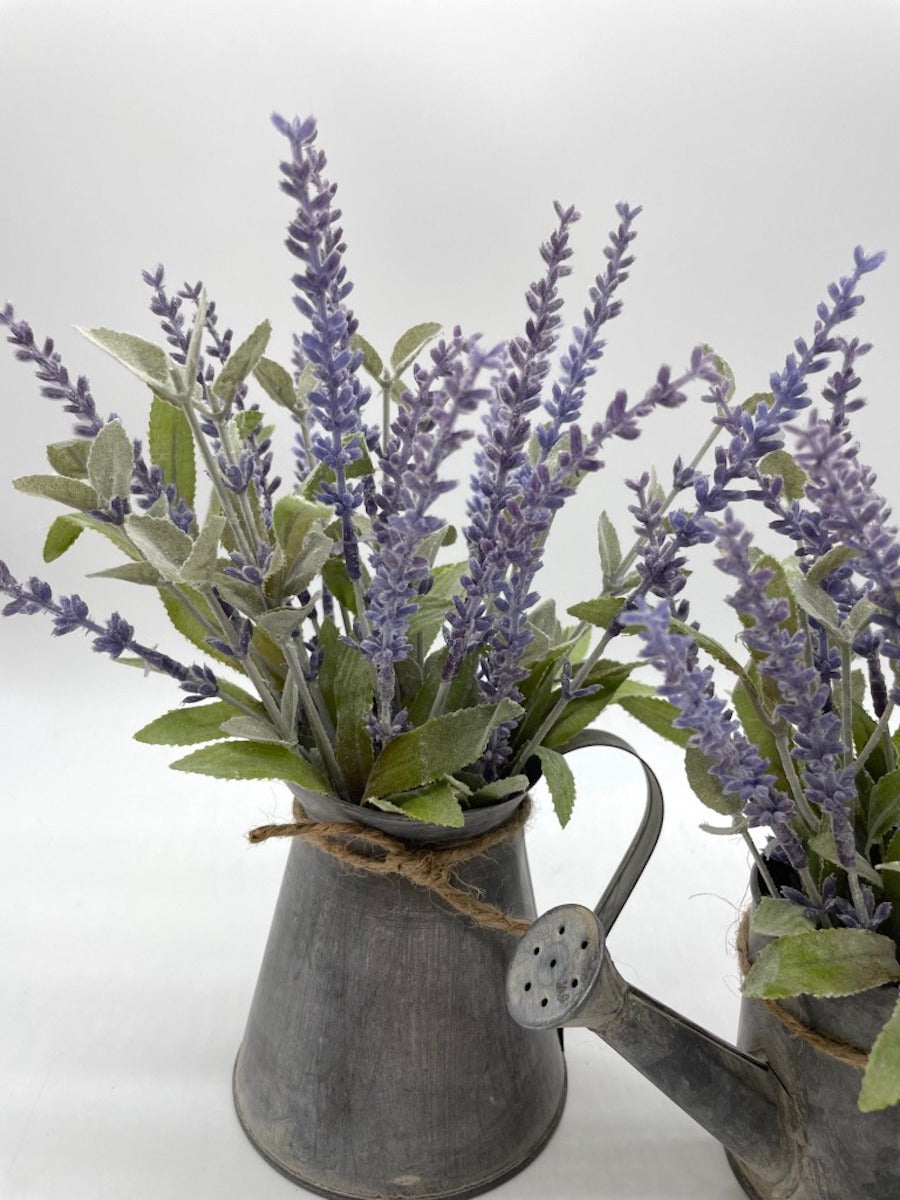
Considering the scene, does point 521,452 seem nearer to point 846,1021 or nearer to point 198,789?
point 846,1021

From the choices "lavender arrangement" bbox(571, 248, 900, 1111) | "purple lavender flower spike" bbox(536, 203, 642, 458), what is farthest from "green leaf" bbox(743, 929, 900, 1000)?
"purple lavender flower spike" bbox(536, 203, 642, 458)

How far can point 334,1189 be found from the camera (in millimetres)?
666

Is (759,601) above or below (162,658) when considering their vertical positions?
above

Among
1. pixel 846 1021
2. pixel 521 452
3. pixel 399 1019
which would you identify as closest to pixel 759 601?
pixel 521 452

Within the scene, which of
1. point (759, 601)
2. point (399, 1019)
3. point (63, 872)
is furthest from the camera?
point (63, 872)

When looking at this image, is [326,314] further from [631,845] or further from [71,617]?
[631,845]

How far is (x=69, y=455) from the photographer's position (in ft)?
1.81

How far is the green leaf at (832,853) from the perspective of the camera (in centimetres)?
51

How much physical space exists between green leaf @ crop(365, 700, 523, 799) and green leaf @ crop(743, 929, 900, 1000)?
15cm

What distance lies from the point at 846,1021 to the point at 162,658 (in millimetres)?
340

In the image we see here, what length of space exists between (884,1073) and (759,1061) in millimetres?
166

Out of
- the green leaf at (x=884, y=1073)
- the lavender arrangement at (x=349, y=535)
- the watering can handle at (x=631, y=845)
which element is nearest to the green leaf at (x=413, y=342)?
the lavender arrangement at (x=349, y=535)

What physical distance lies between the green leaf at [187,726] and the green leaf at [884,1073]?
33 centimetres

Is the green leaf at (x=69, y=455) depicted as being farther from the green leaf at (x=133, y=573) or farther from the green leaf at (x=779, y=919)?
the green leaf at (x=779, y=919)
